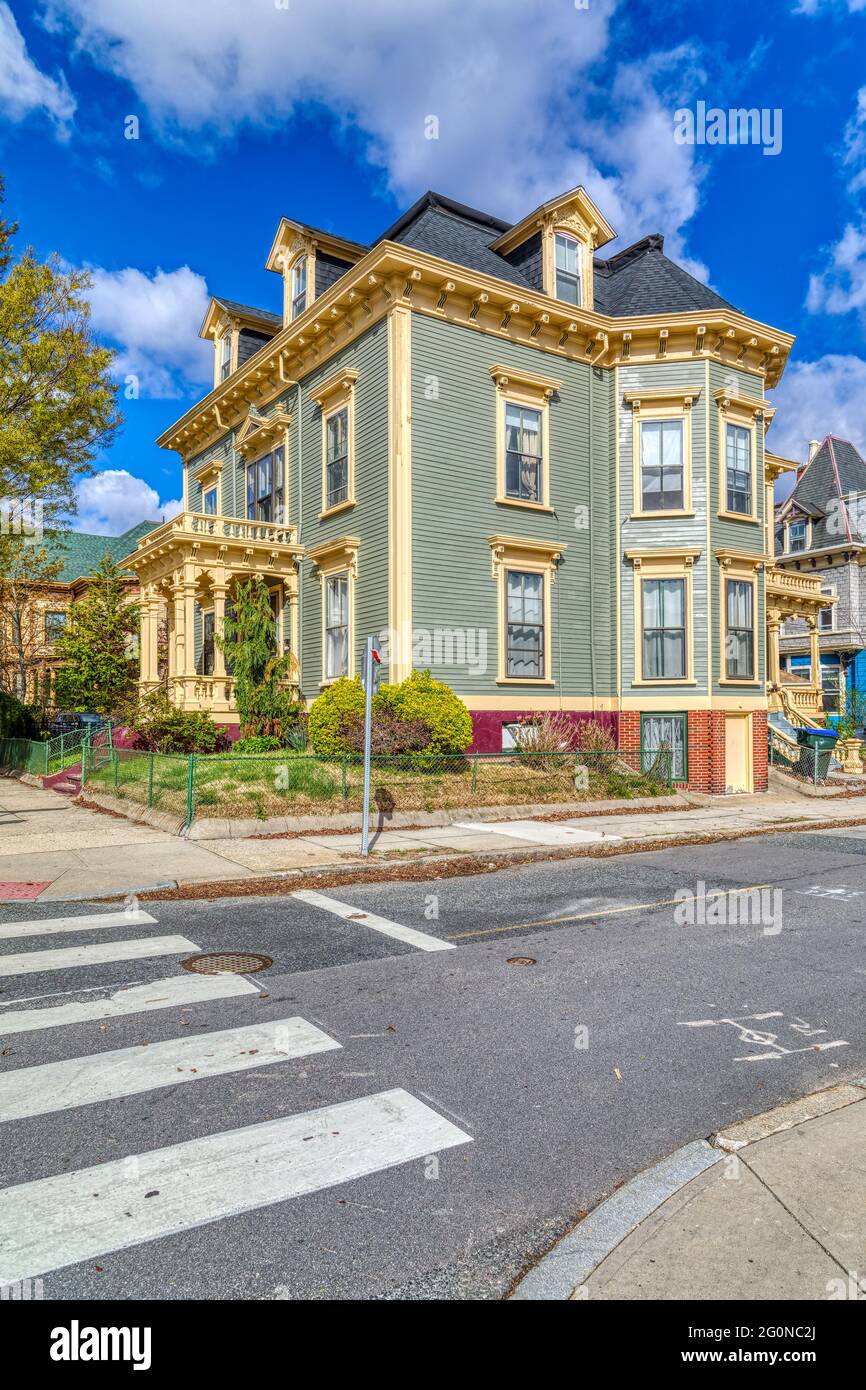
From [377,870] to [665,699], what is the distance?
1290 centimetres

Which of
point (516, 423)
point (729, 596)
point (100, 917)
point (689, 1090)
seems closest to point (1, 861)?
point (100, 917)

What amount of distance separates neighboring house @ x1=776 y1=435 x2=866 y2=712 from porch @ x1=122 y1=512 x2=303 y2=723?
2714 centimetres

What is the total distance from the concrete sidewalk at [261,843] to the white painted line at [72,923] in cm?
99

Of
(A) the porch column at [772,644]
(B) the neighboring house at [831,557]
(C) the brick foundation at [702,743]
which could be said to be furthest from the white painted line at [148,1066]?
(B) the neighboring house at [831,557]

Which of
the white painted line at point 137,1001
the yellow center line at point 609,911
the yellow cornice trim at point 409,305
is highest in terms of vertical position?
the yellow cornice trim at point 409,305

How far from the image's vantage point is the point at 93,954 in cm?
731

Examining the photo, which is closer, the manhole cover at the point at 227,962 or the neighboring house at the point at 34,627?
the manhole cover at the point at 227,962

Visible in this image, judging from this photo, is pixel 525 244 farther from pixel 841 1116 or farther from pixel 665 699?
pixel 841 1116

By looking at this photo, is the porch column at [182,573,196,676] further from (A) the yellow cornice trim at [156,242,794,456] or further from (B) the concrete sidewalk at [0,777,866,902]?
(A) the yellow cornice trim at [156,242,794,456]

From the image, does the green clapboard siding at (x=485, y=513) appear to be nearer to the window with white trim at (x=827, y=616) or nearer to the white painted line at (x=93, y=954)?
the white painted line at (x=93, y=954)

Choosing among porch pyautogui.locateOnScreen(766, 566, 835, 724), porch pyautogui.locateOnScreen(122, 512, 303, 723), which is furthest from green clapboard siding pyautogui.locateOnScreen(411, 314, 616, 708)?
porch pyautogui.locateOnScreen(766, 566, 835, 724)

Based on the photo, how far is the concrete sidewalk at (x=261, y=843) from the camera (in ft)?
35.0

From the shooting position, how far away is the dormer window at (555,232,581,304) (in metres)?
22.3

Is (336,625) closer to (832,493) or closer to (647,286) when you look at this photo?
(647,286)
